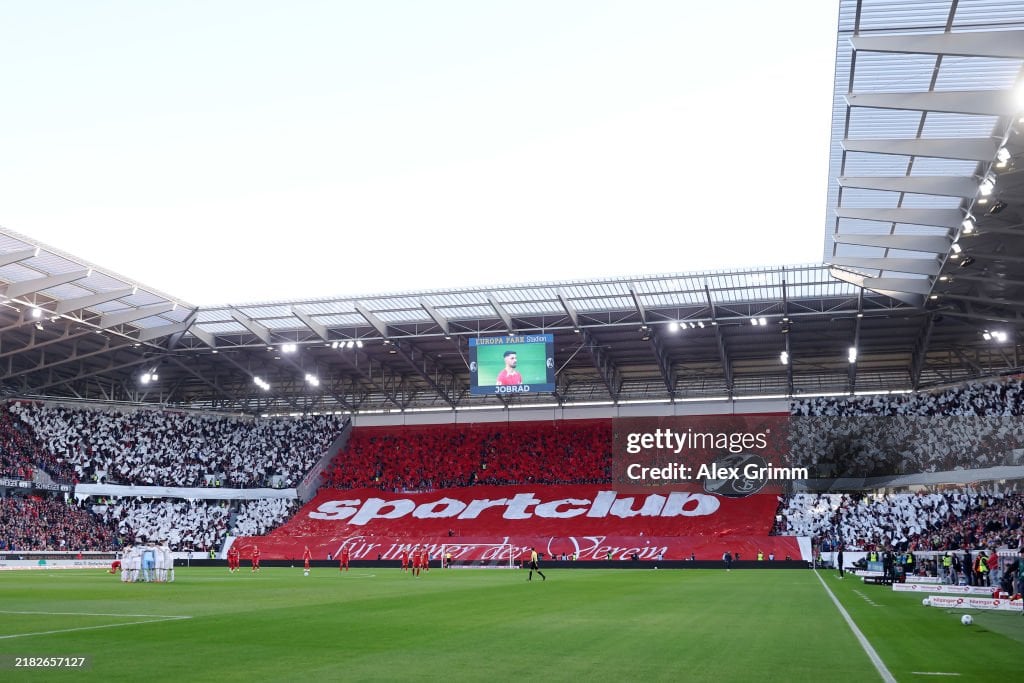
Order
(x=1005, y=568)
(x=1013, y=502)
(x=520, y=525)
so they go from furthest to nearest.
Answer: (x=520, y=525)
(x=1013, y=502)
(x=1005, y=568)

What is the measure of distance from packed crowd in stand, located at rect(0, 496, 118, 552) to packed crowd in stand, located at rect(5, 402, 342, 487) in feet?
11.2

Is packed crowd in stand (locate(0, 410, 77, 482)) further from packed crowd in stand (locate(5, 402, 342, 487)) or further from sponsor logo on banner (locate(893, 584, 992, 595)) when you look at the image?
sponsor logo on banner (locate(893, 584, 992, 595))

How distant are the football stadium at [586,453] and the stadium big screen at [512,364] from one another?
158 millimetres

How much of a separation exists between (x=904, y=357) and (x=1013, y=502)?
57.6ft

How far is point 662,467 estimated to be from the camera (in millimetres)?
63844

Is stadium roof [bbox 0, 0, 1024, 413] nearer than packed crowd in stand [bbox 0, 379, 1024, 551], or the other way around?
stadium roof [bbox 0, 0, 1024, 413]

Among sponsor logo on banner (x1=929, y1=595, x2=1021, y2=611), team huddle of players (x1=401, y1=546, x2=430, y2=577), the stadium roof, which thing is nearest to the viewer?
sponsor logo on banner (x1=929, y1=595, x2=1021, y2=611)

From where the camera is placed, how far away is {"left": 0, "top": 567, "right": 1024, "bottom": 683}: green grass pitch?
10719mm

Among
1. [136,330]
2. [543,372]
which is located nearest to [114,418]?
[136,330]

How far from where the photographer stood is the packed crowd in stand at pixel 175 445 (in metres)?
63.3

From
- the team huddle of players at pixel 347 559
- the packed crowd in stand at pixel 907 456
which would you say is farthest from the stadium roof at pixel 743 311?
the team huddle of players at pixel 347 559

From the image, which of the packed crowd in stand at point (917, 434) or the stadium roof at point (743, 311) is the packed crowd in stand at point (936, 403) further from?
the stadium roof at point (743, 311)

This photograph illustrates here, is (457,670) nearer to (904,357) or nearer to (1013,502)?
(1013,502)

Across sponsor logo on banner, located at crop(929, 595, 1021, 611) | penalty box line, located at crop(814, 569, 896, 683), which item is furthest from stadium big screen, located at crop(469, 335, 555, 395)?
penalty box line, located at crop(814, 569, 896, 683)
